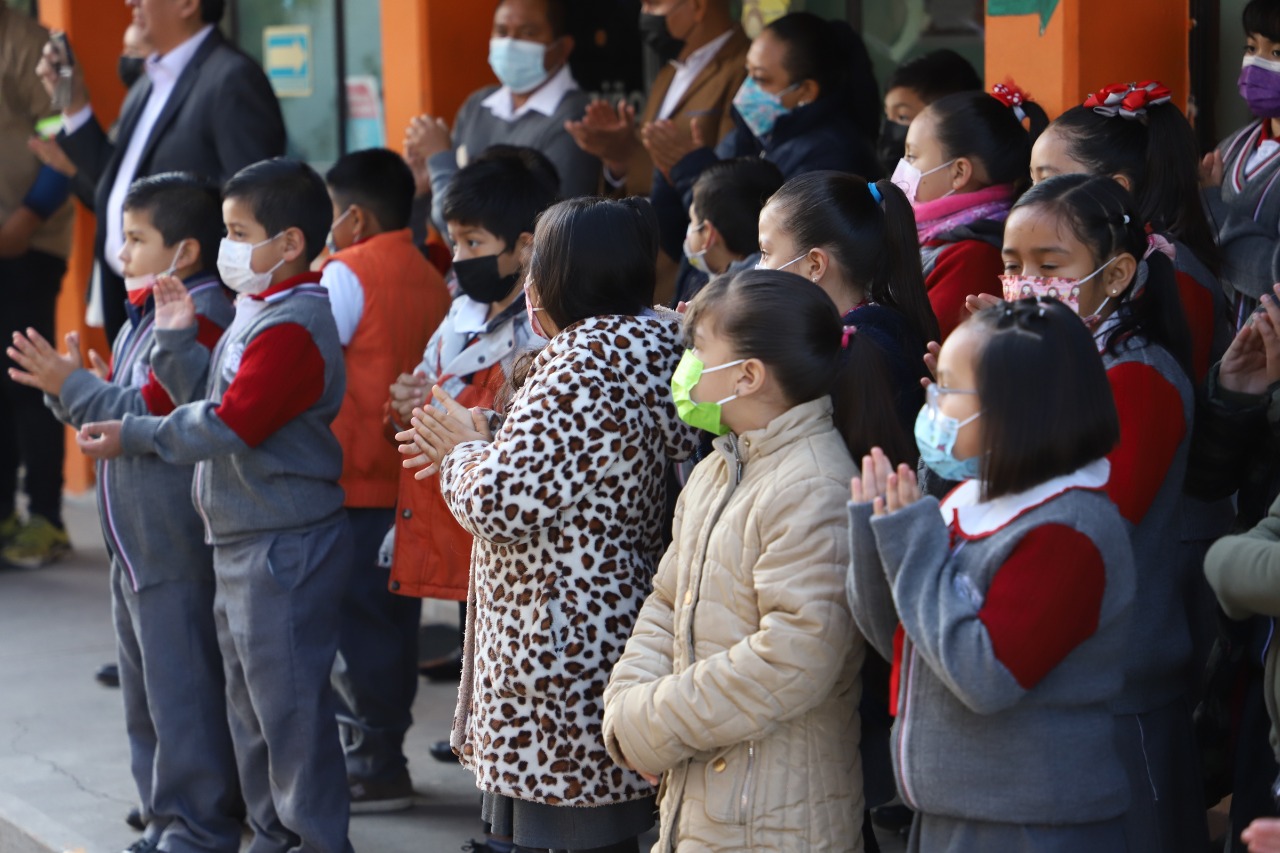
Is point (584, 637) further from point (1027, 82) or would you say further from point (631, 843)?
point (1027, 82)

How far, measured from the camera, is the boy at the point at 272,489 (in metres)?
4.16

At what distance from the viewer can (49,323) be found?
26.6 ft

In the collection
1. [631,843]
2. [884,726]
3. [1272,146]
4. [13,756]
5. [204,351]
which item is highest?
[1272,146]

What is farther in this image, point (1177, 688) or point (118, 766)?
point (118, 766)

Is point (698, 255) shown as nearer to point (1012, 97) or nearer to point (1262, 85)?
point (1012, 97)

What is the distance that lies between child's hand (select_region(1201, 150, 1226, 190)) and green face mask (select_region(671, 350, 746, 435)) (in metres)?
1.74

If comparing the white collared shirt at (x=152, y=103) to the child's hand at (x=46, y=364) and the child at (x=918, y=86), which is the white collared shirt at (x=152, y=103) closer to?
the child's hand at (x=46, y=364)

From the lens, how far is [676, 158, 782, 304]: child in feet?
15.0

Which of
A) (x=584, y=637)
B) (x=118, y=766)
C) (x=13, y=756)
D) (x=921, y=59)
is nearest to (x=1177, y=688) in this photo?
(x=584, y=637)

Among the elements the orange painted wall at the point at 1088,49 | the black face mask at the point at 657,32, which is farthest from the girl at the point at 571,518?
the black face mask at the point at 657,32

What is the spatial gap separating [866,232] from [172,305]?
1.90 m

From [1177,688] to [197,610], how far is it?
103 inches

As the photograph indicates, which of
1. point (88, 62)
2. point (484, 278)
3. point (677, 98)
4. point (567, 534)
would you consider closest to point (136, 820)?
point (484, 278)

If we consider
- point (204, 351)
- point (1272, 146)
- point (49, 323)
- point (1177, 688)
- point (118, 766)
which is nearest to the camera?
point (1177, 688)
